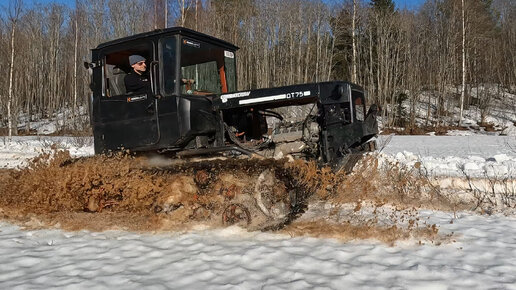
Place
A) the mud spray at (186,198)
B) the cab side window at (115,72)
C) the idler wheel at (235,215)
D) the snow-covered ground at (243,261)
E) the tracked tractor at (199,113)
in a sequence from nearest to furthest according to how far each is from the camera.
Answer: the snow-covered ground at (243,261), the mud spray at (186,198), the idler wheel at (235,215), the tracked tractor at (199,113), the cab side window at (115,72)

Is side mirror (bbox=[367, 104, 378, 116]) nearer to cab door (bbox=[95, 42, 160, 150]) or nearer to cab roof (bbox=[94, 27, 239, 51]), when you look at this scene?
cab roof (bbox=[94, 27, 239, 51])

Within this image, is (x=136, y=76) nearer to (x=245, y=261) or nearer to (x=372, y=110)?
(x=245, y=261)

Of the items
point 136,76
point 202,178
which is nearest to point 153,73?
point 136,76

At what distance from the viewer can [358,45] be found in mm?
32844

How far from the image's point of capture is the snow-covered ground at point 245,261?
3230mm

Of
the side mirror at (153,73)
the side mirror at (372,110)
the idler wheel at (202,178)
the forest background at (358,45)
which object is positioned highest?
the forest background at (358,45)

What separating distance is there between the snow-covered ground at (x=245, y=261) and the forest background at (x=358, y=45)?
2538 cm

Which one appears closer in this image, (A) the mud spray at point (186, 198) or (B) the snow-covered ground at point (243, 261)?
(B) the snow-covered ground at point (243, 261)

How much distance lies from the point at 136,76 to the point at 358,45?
98.0 feet

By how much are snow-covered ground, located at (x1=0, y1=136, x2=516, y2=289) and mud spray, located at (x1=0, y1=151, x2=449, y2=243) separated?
0.20 metres

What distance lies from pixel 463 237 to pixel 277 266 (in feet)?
7.30

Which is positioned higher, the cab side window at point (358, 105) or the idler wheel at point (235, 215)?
the cab side window at point (358, 105)

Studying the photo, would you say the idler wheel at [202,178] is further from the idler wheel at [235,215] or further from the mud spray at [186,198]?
the idler wheel at [235,215]

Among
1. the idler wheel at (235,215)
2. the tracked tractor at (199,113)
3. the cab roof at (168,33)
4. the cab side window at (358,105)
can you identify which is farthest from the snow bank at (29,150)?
the cab side window at (358,105)
